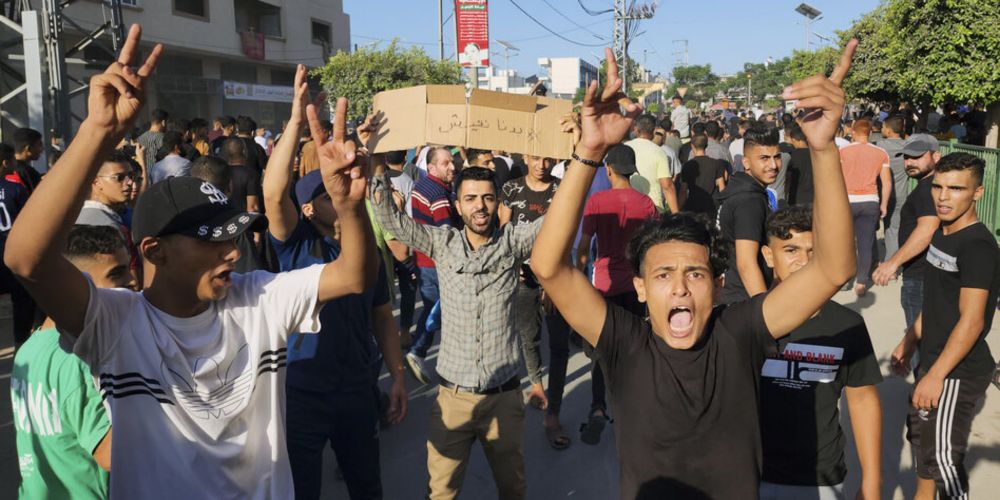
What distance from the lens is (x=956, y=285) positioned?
3539mm

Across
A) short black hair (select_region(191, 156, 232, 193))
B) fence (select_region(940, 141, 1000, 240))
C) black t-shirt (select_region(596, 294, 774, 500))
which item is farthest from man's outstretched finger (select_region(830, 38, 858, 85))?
fence (select_region(940, 141, 1000, 240))

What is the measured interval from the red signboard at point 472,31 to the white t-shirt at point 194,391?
68.5ft

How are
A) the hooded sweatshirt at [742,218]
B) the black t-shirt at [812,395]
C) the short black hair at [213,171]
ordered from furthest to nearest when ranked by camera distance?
the short black hair at [213,171] < the hooded sweatshirt at [742,218] < the black t-shirt at [812,395]

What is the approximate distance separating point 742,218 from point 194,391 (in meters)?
3.07

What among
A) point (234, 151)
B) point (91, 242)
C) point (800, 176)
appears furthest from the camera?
point (800, 176)

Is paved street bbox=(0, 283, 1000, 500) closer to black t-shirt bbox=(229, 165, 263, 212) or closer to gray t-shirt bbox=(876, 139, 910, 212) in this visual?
black t-shirt bbox=(229, 165, 263, 212)

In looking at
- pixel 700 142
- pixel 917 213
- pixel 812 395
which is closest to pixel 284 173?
pixel 812 395

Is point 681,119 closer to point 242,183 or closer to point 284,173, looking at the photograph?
point 242,183

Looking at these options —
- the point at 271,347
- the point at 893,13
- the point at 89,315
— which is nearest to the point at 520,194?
the point at 271,347

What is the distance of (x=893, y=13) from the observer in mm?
12711

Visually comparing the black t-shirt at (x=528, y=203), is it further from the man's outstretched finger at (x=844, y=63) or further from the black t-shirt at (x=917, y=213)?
the man's outstretched finger at (x=844, y=63)

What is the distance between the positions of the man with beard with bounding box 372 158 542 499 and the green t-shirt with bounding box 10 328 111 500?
1633 mm

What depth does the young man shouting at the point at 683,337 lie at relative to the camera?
2.14 metres

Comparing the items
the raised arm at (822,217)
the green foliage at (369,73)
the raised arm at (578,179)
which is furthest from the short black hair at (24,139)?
the green foliage at (369,73)
